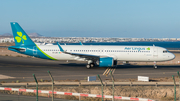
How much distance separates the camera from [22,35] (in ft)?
131

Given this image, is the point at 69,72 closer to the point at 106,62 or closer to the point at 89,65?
the point at 89,65

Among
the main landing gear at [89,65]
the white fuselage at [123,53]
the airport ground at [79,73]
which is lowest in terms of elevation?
the airport ground at [79,73]

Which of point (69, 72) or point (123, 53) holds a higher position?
point (123, 53)

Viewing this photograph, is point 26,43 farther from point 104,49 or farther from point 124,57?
point 124,57

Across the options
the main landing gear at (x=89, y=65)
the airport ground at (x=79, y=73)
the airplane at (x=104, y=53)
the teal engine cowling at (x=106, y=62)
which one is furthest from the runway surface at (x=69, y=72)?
the airplane at (x=104, y=53)

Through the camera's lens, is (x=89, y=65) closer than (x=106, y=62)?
No

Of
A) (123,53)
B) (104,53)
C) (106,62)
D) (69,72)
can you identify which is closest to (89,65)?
(104,53)

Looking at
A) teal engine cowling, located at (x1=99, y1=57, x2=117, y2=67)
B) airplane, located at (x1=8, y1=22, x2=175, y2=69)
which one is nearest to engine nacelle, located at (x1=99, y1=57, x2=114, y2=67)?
teal engine cowling, located at (x1=99, y1=57, x2=117, y2=67)

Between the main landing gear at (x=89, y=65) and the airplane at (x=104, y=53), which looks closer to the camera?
the main landing gear at (x=89, y=65)

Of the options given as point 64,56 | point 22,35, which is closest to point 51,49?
point 64,56

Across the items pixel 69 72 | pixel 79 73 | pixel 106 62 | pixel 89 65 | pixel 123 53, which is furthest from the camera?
pixel 123 53

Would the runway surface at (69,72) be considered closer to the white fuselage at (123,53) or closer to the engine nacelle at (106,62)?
the engine nacelle at (106,62)

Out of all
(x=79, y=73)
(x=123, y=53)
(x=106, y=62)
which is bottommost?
(x=79, y=73)

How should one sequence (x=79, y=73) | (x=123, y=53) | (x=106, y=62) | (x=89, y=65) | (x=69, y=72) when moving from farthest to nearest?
1. (x=123, y=53)
2. (x=89, y=65)
3. (x=106, y=62)
4. (x=69, y=72)
5. (x=79, y=73)
